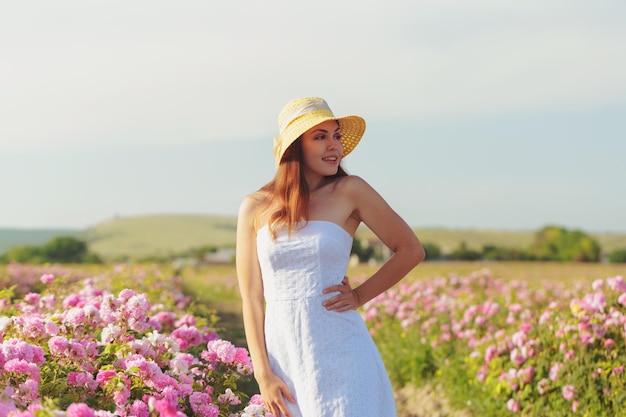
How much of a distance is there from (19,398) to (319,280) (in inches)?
51.7

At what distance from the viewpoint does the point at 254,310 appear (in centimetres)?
340

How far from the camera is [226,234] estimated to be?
74.2 meters

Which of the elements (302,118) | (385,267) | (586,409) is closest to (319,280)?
(385,267)

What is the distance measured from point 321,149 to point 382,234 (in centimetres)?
47

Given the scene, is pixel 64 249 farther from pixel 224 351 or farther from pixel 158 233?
pixel 158 233

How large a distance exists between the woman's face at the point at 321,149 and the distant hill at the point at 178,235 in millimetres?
55943

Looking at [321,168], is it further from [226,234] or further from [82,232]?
[82,232]

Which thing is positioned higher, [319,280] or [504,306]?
[319,280]

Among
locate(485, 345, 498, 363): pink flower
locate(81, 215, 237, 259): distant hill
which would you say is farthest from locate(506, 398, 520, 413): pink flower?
locate(81, 215, 237, 259): distant hill

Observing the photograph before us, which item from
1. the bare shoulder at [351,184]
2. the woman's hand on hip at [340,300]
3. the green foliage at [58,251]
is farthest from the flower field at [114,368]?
the green foliage at [58,251]

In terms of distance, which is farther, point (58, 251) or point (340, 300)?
point (58, 251)

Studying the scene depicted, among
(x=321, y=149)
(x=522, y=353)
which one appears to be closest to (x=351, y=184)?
(x=321, y=149)

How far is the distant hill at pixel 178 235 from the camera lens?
62.5 meters

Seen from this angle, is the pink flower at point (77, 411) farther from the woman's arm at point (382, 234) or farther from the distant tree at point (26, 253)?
the distant tree at point (26, 253)
